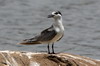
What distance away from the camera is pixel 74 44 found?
20.5 meters

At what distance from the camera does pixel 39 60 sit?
11922mm

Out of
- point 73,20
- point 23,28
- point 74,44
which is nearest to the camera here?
point 74,44

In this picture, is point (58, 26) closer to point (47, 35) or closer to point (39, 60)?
point (47, 35)

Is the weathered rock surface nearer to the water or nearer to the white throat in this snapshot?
the white throat

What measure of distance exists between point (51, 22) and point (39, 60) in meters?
11.6

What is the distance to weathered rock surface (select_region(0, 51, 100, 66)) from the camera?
38.1 feet

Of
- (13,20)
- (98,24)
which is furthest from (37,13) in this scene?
(98,24)

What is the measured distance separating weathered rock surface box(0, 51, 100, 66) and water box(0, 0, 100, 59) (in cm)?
556

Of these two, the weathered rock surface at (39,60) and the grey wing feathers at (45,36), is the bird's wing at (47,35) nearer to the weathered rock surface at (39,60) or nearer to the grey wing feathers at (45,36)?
the grey wing feathers at (45,36)

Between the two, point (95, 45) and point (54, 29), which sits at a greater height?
point (54, 29)

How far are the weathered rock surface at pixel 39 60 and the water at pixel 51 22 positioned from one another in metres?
5.56

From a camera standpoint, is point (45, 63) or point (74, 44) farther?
point (74, 44)

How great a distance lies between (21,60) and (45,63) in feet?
2.05

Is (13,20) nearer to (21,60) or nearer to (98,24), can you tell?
(98,24)
